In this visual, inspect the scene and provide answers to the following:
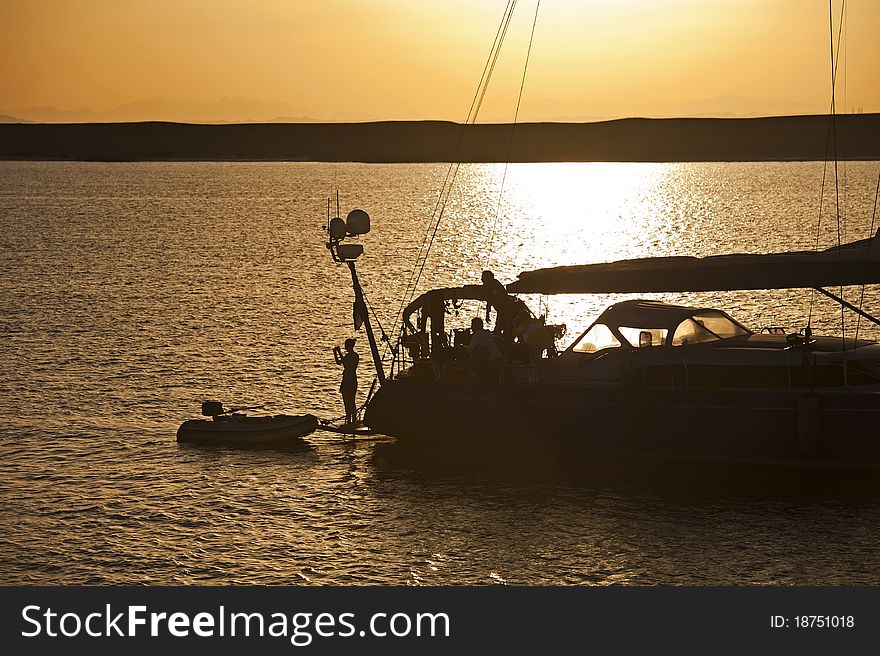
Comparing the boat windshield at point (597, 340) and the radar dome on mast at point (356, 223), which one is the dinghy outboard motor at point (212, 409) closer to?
the radar dome on mast at point (356, 223)

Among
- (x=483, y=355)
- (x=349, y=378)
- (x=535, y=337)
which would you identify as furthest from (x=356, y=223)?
(x=535, y=337)

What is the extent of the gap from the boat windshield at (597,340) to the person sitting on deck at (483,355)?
4.86 feet

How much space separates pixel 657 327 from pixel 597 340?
1259 millimetres

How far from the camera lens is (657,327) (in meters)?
20.8

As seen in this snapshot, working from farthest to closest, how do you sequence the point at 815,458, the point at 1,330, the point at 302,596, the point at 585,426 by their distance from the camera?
the point at 1,330 < the point at 585,426 < the point at 815,458 < the point at 302,596

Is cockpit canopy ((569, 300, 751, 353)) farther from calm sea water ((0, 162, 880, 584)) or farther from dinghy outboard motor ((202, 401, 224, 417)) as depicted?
dinghy outboard motor ((202, 401, 224, 417))

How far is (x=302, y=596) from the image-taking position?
15938mm

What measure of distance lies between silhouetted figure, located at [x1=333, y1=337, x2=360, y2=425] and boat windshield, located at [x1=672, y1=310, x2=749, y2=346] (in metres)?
6.53

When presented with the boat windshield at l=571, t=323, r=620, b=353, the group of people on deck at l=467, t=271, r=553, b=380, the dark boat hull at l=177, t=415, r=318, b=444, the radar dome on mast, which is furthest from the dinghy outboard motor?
the boat windshield at l=571, t=323, r=620, b=353

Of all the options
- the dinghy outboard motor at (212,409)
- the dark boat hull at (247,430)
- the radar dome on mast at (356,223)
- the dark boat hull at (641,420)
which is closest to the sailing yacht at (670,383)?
the dark boat hull at (641,420)

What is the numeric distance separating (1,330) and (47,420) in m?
15.4

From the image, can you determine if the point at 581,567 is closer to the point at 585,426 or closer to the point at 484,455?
the point at 585,426

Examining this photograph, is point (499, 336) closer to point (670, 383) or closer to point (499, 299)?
point (499, 299)

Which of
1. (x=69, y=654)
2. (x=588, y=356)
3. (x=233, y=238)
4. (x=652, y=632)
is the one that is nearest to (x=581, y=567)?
(x=652, y=632)
